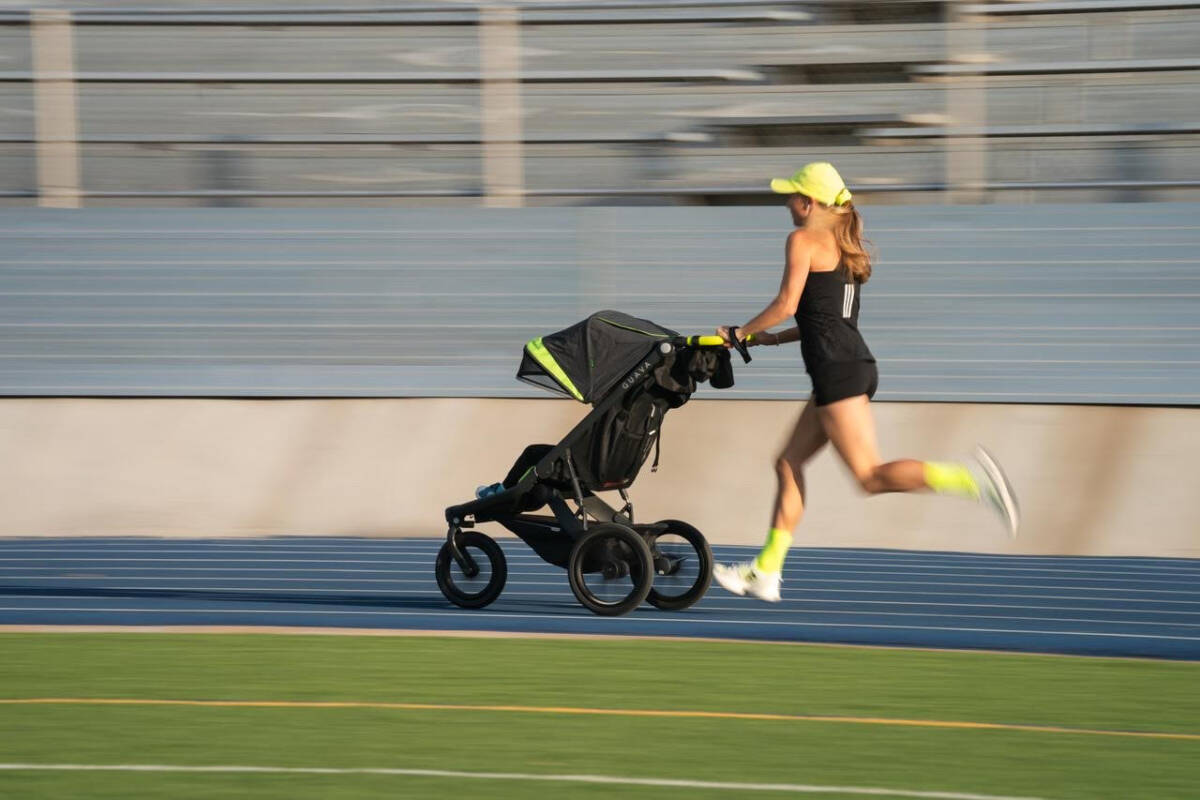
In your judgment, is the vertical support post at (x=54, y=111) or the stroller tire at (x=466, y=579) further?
the vertical support post at (x=54, y=111)

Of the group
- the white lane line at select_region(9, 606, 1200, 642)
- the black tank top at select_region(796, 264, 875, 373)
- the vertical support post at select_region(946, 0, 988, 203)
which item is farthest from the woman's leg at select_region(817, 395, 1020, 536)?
the vertical support post at select_region(946, 0, 988, 203)

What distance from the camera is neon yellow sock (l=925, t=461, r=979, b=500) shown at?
7.56 metres

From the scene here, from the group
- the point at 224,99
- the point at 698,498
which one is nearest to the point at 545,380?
the point at 698,498

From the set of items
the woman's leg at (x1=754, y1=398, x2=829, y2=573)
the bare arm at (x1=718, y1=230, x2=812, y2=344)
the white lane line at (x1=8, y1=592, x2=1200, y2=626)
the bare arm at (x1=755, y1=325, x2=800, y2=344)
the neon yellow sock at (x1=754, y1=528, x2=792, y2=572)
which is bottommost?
the white lane line at (x1=8, y1=592, x2=1200, y2=626)

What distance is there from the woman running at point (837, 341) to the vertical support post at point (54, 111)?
9.31 m

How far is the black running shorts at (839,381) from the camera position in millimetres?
7586

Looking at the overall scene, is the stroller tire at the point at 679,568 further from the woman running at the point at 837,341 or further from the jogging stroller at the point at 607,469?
the woman running at the point at 837,341

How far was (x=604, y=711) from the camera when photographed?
5.91 meters

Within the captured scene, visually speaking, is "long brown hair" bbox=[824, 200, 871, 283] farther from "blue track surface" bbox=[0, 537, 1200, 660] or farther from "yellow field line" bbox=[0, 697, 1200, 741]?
"yellow field line" bbox=[0, 697, 1200, 741]

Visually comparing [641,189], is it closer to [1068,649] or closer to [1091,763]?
[1068,649]

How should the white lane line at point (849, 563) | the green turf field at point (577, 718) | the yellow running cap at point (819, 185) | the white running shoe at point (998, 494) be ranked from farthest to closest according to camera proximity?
the white lane line at point (849, 563), the yellow running cap at point (819, 185), the white running shoe at point (998, 494), the green turf field at point (577, 718)

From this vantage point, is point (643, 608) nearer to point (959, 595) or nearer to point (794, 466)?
point (794, 466)

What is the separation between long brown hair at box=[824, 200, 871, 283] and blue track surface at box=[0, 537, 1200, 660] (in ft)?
5.05

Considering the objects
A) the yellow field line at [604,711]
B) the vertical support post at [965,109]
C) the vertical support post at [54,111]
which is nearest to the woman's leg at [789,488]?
the yellow field line at [604,711]
